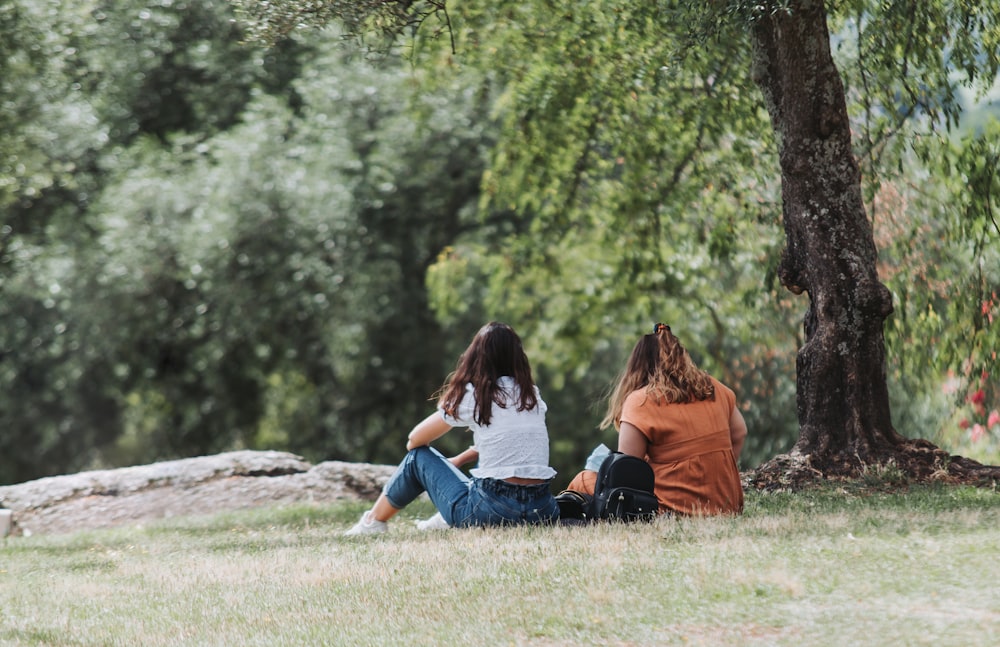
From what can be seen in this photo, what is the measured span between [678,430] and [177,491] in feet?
22.7

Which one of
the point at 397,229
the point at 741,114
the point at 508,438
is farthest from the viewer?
the point at 397,229

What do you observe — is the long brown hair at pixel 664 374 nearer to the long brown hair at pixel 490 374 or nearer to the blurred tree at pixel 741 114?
the long brown hair at pixel 490 374

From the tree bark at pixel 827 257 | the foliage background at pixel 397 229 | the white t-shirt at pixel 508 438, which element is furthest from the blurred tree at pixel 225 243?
the white t-shirt at pixel 508 438

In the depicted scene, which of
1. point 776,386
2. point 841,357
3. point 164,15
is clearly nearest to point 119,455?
point 164,15

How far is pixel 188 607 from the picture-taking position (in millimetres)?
5656

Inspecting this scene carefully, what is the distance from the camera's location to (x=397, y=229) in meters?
21.7

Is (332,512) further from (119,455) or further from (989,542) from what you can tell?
(119,455)

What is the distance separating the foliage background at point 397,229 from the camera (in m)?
13.0

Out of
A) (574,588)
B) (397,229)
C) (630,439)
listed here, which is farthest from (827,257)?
(397,229)

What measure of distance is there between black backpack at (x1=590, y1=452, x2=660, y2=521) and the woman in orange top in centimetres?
19

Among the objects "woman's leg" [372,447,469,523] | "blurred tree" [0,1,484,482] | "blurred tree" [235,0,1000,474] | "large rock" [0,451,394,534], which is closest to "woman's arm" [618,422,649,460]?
"woman's leg" [372,447,469,523]

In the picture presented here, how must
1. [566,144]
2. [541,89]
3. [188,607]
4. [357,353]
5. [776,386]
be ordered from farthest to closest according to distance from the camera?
[357,353] < [776,386] < [566,144] < [541,89] < [188,607]

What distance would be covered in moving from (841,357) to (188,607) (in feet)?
19.1

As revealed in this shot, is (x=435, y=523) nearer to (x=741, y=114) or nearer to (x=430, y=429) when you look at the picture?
(x=430, y=429)
